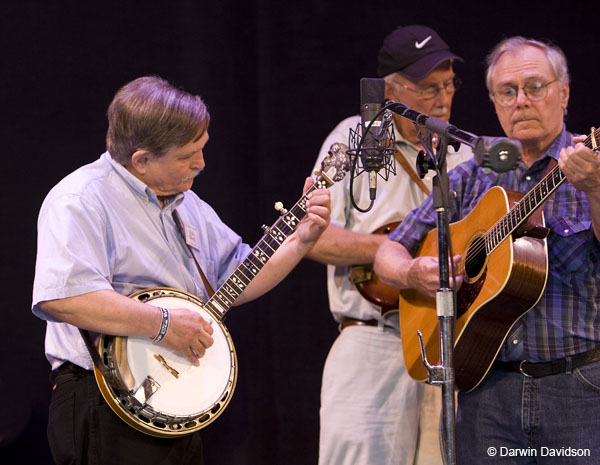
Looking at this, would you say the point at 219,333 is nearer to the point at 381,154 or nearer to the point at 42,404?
the point at 381,154

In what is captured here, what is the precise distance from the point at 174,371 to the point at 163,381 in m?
0.06

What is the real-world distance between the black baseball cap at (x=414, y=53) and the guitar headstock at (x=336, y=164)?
748mm

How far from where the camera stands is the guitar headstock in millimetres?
3146

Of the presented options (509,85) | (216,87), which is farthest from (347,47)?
(509,85)

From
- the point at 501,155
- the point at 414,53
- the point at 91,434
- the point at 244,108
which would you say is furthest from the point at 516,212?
the point at 244,108

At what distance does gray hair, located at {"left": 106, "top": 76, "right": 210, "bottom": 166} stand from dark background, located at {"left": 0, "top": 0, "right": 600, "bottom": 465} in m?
1.03

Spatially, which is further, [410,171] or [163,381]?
[410,171]

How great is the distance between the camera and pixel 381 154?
244 centimetres

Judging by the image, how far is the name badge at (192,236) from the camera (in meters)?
3.13

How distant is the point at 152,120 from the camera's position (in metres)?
2.95

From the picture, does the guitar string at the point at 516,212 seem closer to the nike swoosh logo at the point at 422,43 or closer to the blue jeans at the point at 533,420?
the blue jeans at the point at 533,420

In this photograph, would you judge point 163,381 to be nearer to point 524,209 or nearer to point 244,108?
point 524,209

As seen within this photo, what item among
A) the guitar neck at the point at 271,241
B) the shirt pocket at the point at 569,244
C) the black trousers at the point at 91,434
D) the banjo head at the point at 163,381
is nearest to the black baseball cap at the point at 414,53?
the guitar neck at the point at 271,241

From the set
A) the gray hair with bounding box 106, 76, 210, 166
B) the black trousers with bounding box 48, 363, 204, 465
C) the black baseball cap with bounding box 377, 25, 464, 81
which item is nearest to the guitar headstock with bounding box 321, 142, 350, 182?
the gray hair with bounding box 106, 76, 210, 166
